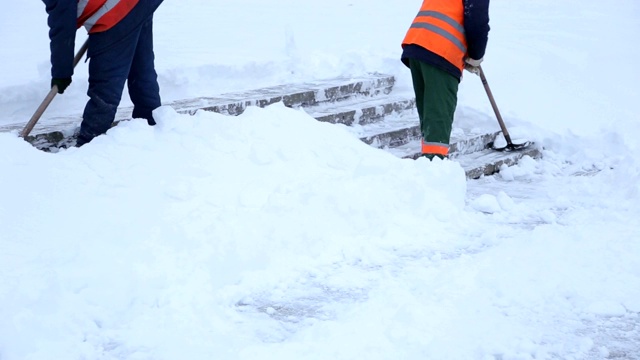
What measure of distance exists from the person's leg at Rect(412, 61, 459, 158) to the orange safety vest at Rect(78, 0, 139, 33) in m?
→ 1.84

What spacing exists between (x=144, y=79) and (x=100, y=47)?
50 cm

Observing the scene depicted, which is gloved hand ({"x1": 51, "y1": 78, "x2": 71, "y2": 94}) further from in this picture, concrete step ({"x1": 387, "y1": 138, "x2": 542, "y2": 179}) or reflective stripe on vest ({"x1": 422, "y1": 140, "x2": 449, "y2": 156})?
concrete step ({"x1": 387, "y1": 138, "x2": 542, "y2": 179})

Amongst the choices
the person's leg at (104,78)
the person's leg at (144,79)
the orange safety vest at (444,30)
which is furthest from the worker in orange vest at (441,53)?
the person's leg at (104,78)

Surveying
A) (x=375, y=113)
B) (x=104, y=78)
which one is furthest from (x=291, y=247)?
(x=375, y=113)

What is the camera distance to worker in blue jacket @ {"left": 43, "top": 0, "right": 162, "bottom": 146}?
146 inches

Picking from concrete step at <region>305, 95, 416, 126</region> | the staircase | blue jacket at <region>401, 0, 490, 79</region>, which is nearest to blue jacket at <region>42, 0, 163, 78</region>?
the staircase

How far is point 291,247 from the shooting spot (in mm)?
3311

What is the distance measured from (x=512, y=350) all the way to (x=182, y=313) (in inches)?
46.5

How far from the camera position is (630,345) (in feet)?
8.57

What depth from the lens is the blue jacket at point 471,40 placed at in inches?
173

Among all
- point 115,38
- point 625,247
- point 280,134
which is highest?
point 115,38

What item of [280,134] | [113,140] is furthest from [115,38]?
[280,134]

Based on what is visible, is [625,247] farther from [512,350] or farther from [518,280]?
[512,350]

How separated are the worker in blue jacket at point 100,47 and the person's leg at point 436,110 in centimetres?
172
